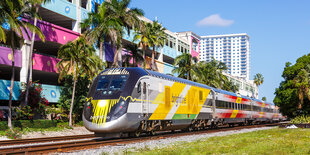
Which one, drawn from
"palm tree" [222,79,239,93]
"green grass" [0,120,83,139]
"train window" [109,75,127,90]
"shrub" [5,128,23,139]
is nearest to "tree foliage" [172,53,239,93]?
"palm tree" [222,79,239,93]

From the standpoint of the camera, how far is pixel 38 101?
115 feet

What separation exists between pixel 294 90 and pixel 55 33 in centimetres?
3241

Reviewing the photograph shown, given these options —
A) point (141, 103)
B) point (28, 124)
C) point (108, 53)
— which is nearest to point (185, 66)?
point (108, 53)

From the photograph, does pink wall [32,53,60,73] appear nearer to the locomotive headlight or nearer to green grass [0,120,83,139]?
green grass [0,120,83,139]

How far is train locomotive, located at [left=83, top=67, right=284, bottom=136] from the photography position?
19.5m

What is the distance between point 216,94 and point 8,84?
20567mm

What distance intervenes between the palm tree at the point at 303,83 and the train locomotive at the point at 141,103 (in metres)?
18.0

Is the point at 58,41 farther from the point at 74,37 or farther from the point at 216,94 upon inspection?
the point at 216,94

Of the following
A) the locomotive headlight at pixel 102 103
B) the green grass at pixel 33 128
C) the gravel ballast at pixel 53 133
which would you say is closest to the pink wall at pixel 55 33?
the green grass at pixel 33 128

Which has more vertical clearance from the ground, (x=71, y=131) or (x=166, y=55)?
(x=166, y=55)

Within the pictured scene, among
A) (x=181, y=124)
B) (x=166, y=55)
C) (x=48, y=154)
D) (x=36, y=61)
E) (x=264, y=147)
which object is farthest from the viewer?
(x=166, y=55)

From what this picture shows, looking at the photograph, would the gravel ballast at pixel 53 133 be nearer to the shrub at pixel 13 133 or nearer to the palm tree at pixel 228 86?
the shrub at pixel 13 133

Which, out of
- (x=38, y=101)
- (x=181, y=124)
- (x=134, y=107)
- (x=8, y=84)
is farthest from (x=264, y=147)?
(x=8, y=84)

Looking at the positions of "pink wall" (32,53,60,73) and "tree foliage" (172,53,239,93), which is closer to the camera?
"pink wall" (32,53,60,73)
